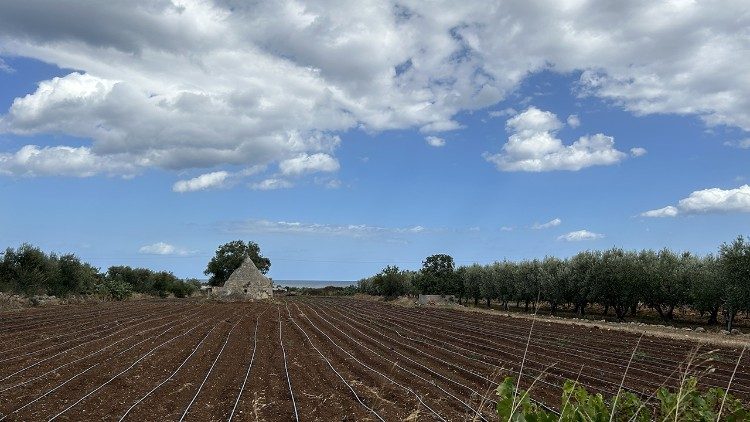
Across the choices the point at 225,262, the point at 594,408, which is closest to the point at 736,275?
the point at 594,408

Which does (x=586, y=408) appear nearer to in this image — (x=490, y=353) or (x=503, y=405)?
(x=503, y=405)

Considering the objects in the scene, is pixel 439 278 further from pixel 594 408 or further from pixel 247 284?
pixel 594 408

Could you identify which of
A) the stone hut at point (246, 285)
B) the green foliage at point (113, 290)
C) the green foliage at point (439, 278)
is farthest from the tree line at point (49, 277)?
the green foliage at point (439, 278)

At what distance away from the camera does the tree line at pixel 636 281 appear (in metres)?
34.8

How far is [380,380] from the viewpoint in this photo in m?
13.9

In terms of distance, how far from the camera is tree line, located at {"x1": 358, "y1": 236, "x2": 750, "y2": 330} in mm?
34844

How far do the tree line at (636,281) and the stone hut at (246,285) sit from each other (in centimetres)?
2555

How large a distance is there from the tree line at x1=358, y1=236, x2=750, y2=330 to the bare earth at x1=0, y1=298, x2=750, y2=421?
31.4 feet

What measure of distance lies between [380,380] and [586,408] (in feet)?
36.3

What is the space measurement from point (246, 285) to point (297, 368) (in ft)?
122

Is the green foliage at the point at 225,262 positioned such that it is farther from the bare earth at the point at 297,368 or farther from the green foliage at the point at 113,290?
the bare earth at the point at 297,368

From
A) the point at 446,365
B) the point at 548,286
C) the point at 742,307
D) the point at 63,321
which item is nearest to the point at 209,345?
the point at 446,365

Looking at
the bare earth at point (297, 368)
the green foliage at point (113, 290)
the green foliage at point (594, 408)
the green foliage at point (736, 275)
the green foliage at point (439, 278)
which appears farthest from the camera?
the green foliage at point (439, 278)

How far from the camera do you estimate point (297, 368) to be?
618 inches
